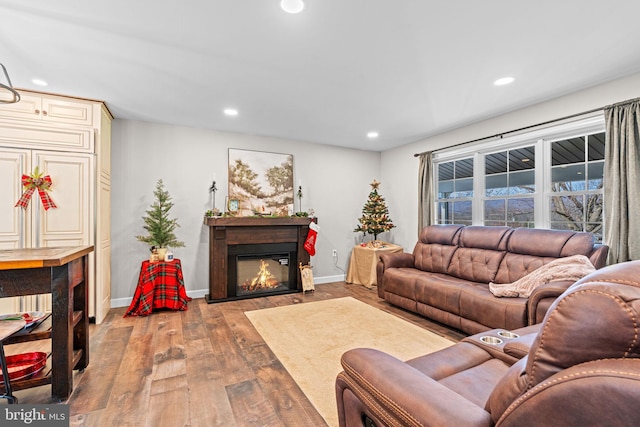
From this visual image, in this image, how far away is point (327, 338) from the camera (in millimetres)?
2930

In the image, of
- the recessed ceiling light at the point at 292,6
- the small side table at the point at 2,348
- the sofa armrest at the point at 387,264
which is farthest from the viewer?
the sofa armrest at the point at 387,264

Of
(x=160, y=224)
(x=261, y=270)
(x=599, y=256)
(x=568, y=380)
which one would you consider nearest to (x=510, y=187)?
(x=599, y=256)

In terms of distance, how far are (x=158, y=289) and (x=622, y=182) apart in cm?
508

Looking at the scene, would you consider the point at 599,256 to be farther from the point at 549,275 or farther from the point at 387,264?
the point at 387,264

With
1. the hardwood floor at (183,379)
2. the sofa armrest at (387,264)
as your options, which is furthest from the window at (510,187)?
the hardwood floor at (183,379)

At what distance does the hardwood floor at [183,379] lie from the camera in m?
1.79

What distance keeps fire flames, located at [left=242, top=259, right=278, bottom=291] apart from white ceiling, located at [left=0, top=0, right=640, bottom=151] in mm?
2364

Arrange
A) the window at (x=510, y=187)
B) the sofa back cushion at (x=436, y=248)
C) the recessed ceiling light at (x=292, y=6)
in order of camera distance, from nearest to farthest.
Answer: the recessed ceiling light at (x=292, y=6)
the window at (x=510, y=187)
the sofa back cushion at (x=436, y=248)

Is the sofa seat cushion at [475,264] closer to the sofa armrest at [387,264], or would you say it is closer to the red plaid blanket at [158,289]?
the sofa armrest at [387,264]

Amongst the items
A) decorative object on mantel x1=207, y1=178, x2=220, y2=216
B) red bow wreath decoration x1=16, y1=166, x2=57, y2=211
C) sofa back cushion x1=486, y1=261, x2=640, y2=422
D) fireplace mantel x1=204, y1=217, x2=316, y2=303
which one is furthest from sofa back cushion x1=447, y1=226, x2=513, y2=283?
red bow wreath decoration x1=16, y1=166, x2=57, y2=211

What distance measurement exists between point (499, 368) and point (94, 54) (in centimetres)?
351

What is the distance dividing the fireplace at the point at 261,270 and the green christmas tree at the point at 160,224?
0.79 m

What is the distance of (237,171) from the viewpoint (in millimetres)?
4641

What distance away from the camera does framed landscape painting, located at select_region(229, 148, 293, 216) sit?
464 cm
